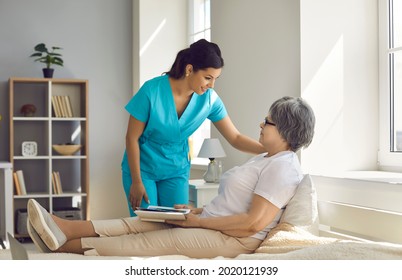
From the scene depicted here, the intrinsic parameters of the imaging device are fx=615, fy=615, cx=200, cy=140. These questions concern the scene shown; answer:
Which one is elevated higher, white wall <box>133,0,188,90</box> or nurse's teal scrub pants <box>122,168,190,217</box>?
white wall <box>133,0,188,90</box>

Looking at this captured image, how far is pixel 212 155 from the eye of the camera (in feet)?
12.8

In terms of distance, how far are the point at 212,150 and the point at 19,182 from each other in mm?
1897

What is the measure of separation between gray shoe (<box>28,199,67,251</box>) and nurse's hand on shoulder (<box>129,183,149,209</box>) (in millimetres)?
584

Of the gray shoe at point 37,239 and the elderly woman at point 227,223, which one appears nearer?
the gray shoe at point 37,239

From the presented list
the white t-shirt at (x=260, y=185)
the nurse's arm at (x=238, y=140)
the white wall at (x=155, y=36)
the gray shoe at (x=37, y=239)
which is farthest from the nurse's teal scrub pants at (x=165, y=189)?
the white wall at (x=155, y=36)

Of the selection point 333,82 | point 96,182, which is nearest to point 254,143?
point 333,82

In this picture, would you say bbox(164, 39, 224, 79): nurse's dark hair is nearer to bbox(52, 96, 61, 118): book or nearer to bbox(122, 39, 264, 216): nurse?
bbox(122, 39, 264, 216): nurse

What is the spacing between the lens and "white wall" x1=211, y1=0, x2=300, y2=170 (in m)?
3.46

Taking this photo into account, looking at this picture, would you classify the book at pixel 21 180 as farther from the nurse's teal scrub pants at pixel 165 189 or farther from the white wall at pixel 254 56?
the nurse's teal scrub pants at pixel 165 189

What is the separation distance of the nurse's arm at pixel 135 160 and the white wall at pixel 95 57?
293cm

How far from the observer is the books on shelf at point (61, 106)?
5.13 meters

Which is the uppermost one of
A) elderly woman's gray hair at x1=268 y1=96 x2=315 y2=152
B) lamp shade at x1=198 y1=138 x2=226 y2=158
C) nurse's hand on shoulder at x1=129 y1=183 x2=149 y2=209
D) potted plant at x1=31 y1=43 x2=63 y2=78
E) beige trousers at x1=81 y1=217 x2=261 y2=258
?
potted plant at x1=31 y1=43 x2=63 y2=78

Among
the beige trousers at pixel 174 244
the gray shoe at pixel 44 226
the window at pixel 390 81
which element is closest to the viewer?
the gray shoe at pixel 44 226

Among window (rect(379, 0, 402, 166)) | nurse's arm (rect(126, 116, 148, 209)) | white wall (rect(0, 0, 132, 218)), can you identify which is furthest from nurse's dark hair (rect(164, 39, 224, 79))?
white wall (rect(0, 0, 132, 218))
